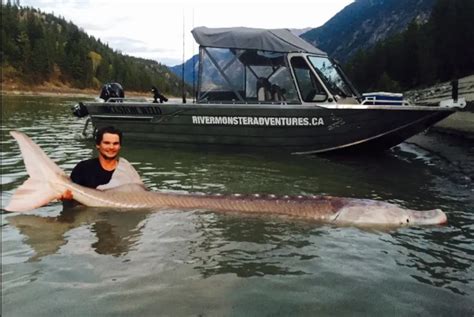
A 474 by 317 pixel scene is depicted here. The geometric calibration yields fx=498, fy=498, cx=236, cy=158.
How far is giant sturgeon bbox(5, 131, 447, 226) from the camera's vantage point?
5551mm

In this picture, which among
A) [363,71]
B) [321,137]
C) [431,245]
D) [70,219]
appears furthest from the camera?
[363,71]

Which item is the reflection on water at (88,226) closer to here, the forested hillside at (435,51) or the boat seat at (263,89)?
the boat seat at (263,89)

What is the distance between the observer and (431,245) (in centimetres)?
493

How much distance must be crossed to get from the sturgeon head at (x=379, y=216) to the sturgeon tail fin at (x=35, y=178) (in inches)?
127

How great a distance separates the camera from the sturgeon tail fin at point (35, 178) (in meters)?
5.54

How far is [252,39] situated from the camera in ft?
37.3

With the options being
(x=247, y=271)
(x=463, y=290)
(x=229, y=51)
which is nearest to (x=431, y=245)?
(x=463, y=290)

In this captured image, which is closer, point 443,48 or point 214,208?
point 214,208

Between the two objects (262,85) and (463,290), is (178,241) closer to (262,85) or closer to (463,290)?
(463,290)

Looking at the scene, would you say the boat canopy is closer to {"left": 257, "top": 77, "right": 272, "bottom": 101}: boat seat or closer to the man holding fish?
{"left": 257, "top": 77, "right": 272, "bottom": 101}: boat seat

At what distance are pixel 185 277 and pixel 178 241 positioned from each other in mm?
996

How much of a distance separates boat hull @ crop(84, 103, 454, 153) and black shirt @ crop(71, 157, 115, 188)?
17.7 feet

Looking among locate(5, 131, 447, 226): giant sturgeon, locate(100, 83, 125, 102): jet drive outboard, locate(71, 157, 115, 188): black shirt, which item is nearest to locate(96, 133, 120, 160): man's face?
locate(71, 157, 115, 188): black shirt

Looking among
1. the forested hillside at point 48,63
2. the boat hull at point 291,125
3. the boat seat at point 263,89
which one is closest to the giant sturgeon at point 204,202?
the boat hull at point 291,125
